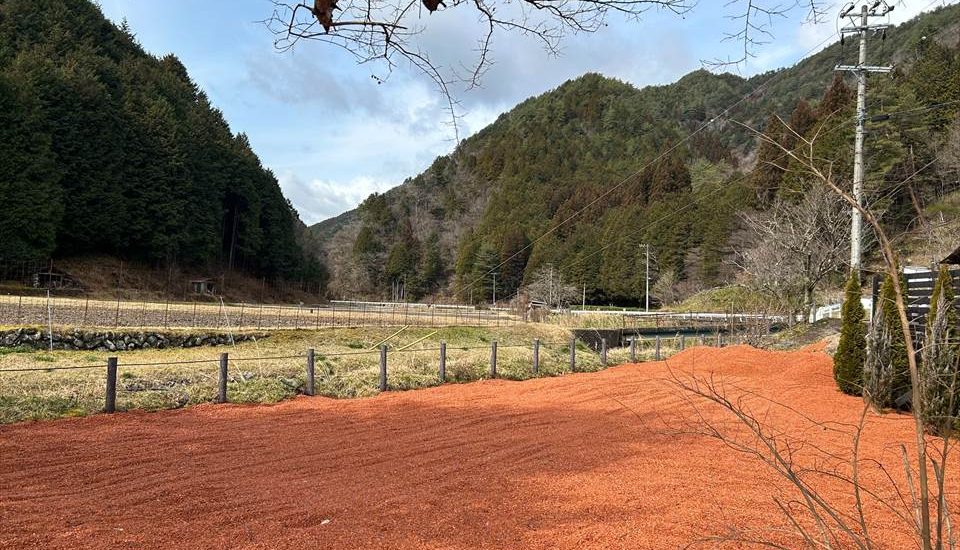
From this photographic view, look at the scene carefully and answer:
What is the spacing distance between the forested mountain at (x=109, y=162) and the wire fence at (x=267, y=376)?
2975 cm

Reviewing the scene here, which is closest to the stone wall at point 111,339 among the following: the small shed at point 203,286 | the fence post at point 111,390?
the fence post at point 111,390

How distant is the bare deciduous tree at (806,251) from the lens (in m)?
23.2

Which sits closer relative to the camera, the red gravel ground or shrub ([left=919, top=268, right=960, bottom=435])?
the red gravel ground

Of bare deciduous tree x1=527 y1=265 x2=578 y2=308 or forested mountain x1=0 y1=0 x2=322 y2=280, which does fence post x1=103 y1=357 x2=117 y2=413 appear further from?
bare deciduous tree x1=527 y1=265 x2=578 y2=308

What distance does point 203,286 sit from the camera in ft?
152

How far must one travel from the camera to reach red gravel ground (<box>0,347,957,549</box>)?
4031mm

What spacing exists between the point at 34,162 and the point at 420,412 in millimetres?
39336

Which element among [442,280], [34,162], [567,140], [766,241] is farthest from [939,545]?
[567,140]

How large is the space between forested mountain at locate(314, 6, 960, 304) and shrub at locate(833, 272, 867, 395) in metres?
22.1

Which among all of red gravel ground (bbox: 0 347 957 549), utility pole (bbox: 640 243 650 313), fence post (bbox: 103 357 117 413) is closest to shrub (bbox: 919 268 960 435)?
red gravel ground (bbox: 0 347 957 549)

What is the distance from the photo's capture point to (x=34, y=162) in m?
35.7

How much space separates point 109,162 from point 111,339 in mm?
31707

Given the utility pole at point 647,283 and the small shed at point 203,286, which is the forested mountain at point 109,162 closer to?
the small shed at point 203,286

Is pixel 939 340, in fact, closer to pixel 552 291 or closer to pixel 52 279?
pixel 52 279
